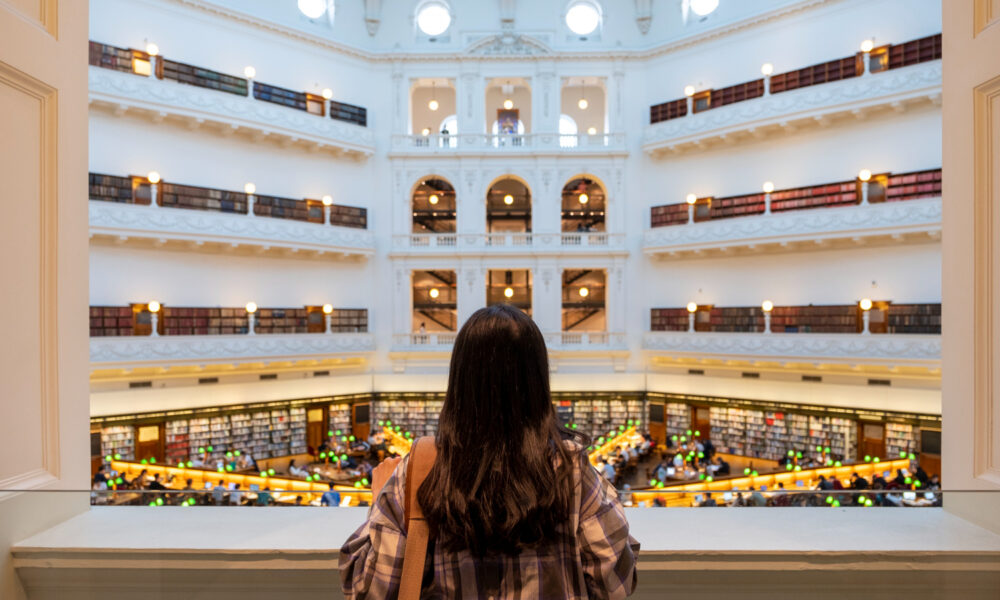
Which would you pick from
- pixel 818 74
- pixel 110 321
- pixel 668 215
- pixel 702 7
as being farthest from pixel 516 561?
pixel 702 7

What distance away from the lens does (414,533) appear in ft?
4.00

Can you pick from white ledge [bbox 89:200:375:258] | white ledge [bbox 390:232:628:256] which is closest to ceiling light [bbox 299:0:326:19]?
white ledge [bbox 89:200:375:258]

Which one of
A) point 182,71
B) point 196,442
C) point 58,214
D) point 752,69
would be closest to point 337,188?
point 182,71

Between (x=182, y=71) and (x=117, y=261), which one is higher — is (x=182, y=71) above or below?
above

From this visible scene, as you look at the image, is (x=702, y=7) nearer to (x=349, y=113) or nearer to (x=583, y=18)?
(x=583, y=18)

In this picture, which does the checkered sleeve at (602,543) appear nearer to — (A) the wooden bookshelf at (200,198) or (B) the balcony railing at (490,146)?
(A) the wooden bookshelf at (200,198)

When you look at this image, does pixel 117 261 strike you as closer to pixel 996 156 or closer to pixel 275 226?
pixel 275 226

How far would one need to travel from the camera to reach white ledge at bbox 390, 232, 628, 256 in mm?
18172

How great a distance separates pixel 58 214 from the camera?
223 centimetres

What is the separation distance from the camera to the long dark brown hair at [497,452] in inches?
47.4

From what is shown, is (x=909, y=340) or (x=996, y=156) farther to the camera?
(x=909, y=340)

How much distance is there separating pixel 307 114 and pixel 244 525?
16310mm

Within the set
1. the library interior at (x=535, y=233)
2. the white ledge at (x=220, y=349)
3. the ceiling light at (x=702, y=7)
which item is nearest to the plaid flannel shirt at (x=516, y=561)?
the library interior at (x=535, y=233)

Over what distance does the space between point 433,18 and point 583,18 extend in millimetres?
4371
